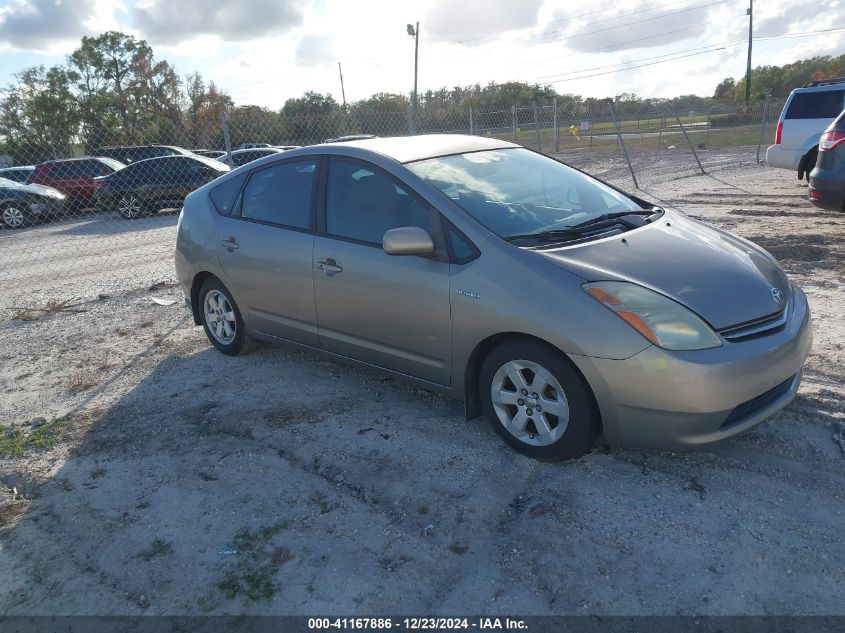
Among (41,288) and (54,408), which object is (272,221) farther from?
(41,288)

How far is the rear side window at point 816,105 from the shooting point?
13305 mm

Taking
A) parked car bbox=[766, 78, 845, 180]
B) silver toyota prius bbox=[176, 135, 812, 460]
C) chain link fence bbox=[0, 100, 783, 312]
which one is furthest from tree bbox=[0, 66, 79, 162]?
parked car bbox=[766, 78, 845, 180]

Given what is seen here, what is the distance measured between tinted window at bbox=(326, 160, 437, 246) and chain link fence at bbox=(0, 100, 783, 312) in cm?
470

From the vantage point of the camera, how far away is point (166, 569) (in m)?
2.95

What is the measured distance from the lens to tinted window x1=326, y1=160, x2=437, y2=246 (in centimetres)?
396

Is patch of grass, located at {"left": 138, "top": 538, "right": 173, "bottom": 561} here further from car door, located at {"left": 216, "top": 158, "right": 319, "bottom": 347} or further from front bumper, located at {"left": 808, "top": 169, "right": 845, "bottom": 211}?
front bumper, located at {"left": 808, "top": 169, "right": 845, "bottom": 211}

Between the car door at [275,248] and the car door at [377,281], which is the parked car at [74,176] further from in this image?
the car door at [377,281]

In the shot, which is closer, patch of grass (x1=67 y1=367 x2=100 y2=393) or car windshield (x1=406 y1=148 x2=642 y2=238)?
car windshield (x1=406 y1=148 x2=642 y2=238)

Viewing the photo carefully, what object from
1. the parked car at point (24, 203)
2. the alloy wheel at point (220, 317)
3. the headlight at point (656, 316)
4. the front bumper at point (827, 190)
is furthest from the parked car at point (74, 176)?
the headlight at point (656, 316)

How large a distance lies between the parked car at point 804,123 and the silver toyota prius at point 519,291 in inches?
418

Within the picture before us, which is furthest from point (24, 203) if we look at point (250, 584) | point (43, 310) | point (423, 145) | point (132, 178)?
point (250, 584)

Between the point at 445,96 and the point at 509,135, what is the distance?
11.1 ft

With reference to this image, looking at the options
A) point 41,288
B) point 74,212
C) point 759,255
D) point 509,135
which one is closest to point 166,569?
point 759,255

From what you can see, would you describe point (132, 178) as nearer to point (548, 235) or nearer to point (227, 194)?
point (227, 194)
